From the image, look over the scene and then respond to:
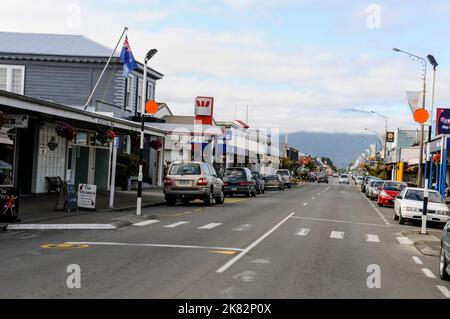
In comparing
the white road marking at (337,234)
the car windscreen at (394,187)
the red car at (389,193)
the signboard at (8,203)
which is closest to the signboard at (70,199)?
the signboard at (8,203)

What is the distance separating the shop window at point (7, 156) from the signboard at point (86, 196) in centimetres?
392

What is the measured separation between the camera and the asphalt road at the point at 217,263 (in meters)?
8.66

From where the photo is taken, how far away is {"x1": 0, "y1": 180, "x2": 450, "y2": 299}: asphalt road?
866cm

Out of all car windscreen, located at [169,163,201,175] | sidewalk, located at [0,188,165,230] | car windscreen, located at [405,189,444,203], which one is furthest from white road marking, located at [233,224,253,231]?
car windscreen, located at [169,163,201,175]

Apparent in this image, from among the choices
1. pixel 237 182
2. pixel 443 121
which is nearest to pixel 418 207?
pixel 443 121

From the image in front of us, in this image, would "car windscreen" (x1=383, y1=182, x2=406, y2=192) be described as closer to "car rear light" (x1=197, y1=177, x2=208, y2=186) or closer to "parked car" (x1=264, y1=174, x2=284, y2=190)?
"car rear light" (x1=197, y1=177, x2=208, y2=186)

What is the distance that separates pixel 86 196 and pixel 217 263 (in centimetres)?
1169

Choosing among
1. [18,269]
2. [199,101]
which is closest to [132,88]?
[199,101]

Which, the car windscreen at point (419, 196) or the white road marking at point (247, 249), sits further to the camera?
the car windscreen at point (419, 196)

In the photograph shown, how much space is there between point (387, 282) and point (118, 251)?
5428mm

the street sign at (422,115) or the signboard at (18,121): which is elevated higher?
the street sign at (422,115)

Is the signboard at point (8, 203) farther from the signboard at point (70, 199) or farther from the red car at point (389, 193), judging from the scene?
the red car at point (389, 193)

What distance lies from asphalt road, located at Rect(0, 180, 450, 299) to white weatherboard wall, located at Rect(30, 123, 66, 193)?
33.5ft

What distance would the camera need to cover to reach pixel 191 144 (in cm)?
5044
